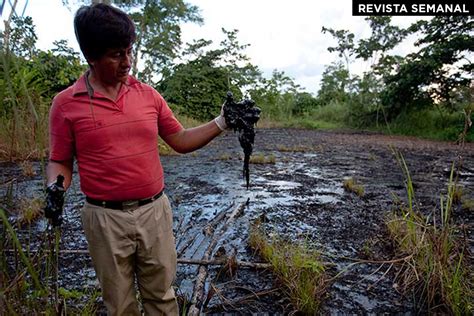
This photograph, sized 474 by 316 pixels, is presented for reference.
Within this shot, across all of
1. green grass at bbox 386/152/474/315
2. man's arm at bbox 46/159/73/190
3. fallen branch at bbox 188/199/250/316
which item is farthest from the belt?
green grass at bbox 386/152/474/315

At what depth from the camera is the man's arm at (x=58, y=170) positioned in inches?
60.1

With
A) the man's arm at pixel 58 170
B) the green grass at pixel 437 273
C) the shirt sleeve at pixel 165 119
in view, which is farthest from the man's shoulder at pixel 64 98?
the green grass at pixel 437 273

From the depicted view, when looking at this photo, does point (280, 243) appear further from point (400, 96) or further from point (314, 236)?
point (400, 96)

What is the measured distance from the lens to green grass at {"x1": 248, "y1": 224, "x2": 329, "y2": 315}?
2.09 m

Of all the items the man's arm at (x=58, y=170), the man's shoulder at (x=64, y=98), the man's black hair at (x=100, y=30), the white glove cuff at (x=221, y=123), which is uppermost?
the man's black hair at (x=100, y=30)

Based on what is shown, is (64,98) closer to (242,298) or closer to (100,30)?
(100,30)

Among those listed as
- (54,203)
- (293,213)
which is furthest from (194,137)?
(293,213)

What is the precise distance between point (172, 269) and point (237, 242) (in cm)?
143

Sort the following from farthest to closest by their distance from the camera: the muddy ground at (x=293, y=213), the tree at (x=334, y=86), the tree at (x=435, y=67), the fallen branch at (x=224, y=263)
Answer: the tree at (x=334, y=86)
the tree at (x=435, y=67)
the fallen branch at (x=224, y=263)
the muddy ground at (x=293, y=213)

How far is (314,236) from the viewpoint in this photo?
10.8ft

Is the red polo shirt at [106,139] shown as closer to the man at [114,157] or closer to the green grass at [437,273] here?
the man at [114,157]

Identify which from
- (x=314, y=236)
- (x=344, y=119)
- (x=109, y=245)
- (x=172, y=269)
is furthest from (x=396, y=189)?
(x=344, y=119)

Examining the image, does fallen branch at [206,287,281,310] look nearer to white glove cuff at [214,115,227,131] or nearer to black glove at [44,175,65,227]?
white glove cuff at [214,115,227,131]

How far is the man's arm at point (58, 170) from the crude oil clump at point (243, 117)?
79cm
